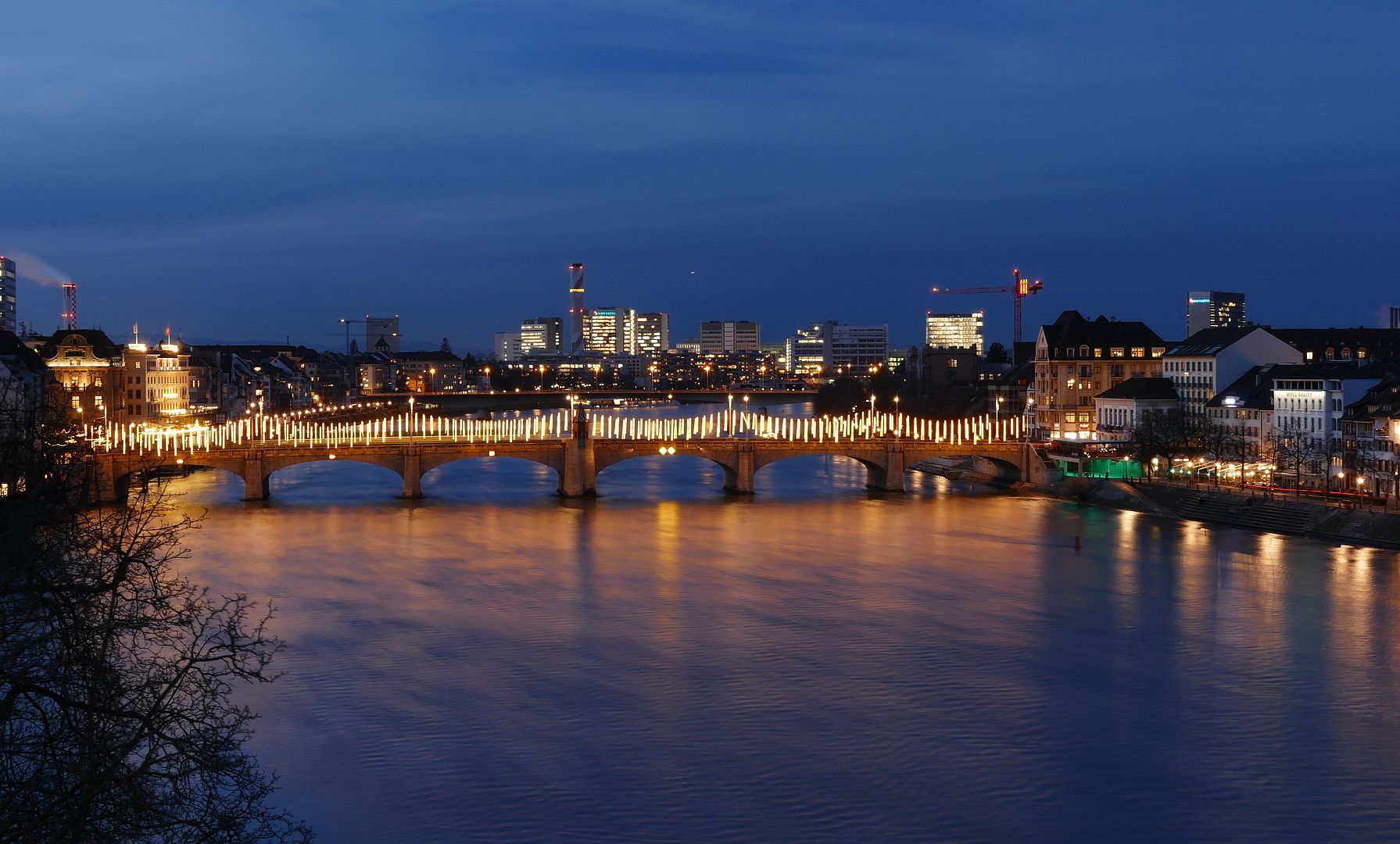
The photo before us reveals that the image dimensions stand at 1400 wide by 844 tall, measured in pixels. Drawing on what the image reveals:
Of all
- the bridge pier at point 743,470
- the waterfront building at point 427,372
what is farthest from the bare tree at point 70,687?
the waterfront building at point 427,372

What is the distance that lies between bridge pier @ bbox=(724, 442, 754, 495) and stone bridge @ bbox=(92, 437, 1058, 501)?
0.08 feet

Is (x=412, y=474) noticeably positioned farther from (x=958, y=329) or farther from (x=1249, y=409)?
(x=958, y=329)

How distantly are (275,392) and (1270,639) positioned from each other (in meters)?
84.0

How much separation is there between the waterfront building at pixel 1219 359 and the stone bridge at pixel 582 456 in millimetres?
9585

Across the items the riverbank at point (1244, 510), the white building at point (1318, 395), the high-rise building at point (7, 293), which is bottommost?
the riverbank at point (1244, 510)

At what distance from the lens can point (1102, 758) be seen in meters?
16.1

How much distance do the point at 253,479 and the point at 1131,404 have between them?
1229 inches

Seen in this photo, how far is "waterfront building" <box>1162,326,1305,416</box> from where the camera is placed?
5356 centimetres

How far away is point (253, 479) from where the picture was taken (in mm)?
42719

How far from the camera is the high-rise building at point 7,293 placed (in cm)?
9616

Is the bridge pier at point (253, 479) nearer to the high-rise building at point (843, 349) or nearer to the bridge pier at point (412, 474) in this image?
the bridge pier at point (412, 474)

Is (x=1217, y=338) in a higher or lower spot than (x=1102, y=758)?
higher

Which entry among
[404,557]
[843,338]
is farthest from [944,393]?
[843,338]

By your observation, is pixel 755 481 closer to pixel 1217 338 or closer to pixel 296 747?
pixel 1217 338
